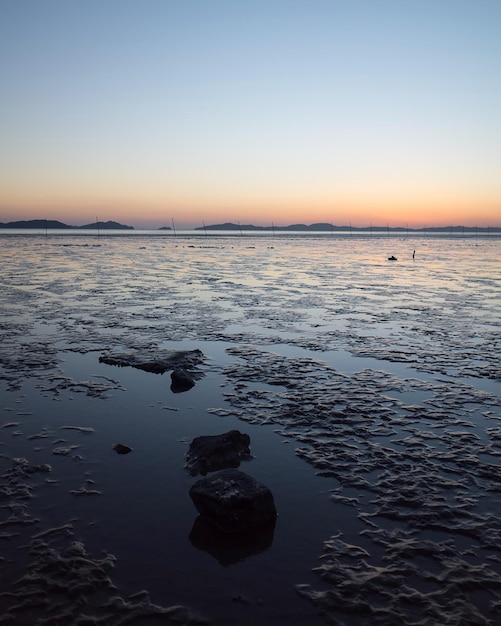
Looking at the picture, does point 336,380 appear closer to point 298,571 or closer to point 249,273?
point 298,571

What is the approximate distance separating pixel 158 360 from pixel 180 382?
2.07 meters

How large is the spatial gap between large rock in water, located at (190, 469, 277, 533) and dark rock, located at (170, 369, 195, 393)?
531 centimetres

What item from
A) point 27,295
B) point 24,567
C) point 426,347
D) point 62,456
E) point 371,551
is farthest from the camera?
point 27,295

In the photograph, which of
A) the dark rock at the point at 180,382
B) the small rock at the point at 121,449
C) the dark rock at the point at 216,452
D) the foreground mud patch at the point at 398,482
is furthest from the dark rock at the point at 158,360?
the dark rock at the point at 216,452

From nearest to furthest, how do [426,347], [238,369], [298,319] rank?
[238,369], [426,347], [298,319]

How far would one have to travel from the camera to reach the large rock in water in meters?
6.61

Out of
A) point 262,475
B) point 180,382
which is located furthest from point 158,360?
point 262,475

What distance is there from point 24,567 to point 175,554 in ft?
5.74

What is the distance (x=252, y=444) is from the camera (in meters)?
9.13

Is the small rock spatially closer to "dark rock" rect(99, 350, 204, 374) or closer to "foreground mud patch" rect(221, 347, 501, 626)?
"foreground mud patch" rect(221, 347, 501, 626)

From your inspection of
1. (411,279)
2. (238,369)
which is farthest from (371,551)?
(411,279)

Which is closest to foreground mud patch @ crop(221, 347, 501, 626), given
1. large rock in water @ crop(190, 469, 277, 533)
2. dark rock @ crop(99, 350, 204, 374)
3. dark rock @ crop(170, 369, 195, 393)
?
large rock in water @ crop(190, 469, 277, 533)

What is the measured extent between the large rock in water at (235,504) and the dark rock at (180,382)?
531cm

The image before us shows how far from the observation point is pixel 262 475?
26.3ft
